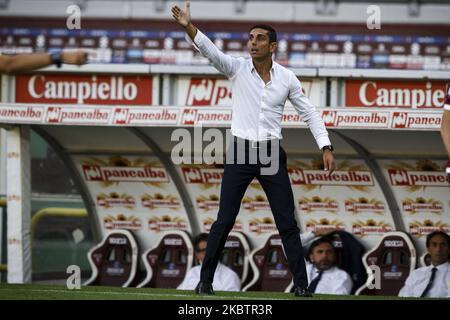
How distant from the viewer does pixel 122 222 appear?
15.3m

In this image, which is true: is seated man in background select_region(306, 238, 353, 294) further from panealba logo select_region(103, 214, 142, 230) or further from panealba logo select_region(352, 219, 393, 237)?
panealba logo select_region(103, 214, 142, 230)

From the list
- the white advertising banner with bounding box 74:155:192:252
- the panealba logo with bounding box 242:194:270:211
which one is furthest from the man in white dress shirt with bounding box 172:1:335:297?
the white advertising banner with bounding box 74:155:192:252

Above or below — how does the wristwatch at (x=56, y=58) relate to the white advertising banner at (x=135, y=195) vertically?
above

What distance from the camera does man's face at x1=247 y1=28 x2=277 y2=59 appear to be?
10.4 metres

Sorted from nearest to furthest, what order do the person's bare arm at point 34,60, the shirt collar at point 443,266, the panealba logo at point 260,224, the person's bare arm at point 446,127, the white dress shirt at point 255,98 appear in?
1. the person's bare arm at point 34,60
2. the person's bare arm at point 446,127
3. the white dress shirt at point 255,98
4. the shirt collar at point 443,266
5. the panealba logo at point 260,224

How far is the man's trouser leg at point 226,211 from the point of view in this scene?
10383mm

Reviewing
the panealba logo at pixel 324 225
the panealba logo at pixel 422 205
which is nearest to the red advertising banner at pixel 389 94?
the panealba logo at pixel 422 205

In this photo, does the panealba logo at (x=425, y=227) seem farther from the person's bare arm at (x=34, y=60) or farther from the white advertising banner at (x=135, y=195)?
the person's bare arm at (x=34, y=60)

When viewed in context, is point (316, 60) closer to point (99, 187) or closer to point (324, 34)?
point (324, 34)

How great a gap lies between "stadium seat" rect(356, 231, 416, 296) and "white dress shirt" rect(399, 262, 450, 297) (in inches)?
17.1

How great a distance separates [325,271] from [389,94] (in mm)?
1974

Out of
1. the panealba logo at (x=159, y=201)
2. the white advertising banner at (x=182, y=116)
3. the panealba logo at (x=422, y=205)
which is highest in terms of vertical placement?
the white advertising banner at (x=182, y=116)

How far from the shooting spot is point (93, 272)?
1494 cm
